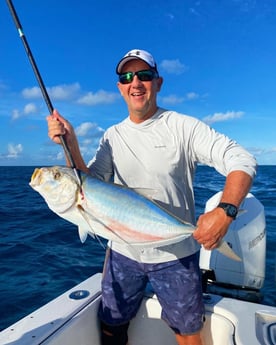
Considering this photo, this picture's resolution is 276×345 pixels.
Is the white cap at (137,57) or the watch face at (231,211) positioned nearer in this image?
the watch face at (231,211)

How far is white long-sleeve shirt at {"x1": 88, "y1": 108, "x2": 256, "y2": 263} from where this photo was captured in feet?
8.11

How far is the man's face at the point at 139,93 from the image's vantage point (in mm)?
2557

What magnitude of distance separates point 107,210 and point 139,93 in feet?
3.37

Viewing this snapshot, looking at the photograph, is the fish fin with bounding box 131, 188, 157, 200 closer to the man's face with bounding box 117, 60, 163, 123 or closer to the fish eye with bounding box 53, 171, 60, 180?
the fish eye with bounding box 53, 171, 60, 180

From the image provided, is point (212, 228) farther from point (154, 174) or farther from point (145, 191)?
point (154, 174)

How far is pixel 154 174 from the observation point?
2490 millimetres

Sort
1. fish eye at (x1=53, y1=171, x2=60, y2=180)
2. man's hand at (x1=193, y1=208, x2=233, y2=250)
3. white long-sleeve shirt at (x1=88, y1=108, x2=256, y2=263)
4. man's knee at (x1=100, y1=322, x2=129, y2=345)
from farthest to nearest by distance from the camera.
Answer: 1. man's knee at (x1=100, y1=322, x2=129, y2=345)
2. white long-sleeve shirt at (x1=88, y1=108, x2=256, y2=263)
3. fish eye at (x1=53, y1=171, x2=60, y2=180)
4. man's hand at (x1=193, y1=208, x2=233, y2=250)

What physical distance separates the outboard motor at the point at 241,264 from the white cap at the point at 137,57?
239cm

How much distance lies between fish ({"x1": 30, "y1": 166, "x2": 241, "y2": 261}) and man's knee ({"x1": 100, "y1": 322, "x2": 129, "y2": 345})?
1135 millimetres

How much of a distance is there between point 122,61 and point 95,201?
120 centimetres

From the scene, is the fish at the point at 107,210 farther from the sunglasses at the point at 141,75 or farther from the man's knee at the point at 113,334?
the man's knee at the point at 113,334

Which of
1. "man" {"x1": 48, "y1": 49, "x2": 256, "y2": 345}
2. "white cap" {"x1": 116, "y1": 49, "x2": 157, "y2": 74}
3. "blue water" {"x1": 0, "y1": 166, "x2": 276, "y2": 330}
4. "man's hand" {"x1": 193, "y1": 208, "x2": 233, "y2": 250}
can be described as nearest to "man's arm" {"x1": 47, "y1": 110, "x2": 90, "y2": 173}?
"man" {"x1": 48, "y1": 49, "x2": 256, "y2": 345}

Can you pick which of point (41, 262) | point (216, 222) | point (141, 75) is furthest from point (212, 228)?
point (41, 262)

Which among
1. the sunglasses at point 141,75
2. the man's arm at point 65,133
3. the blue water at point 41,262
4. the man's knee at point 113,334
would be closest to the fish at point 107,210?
the man's arm at point 65,133
